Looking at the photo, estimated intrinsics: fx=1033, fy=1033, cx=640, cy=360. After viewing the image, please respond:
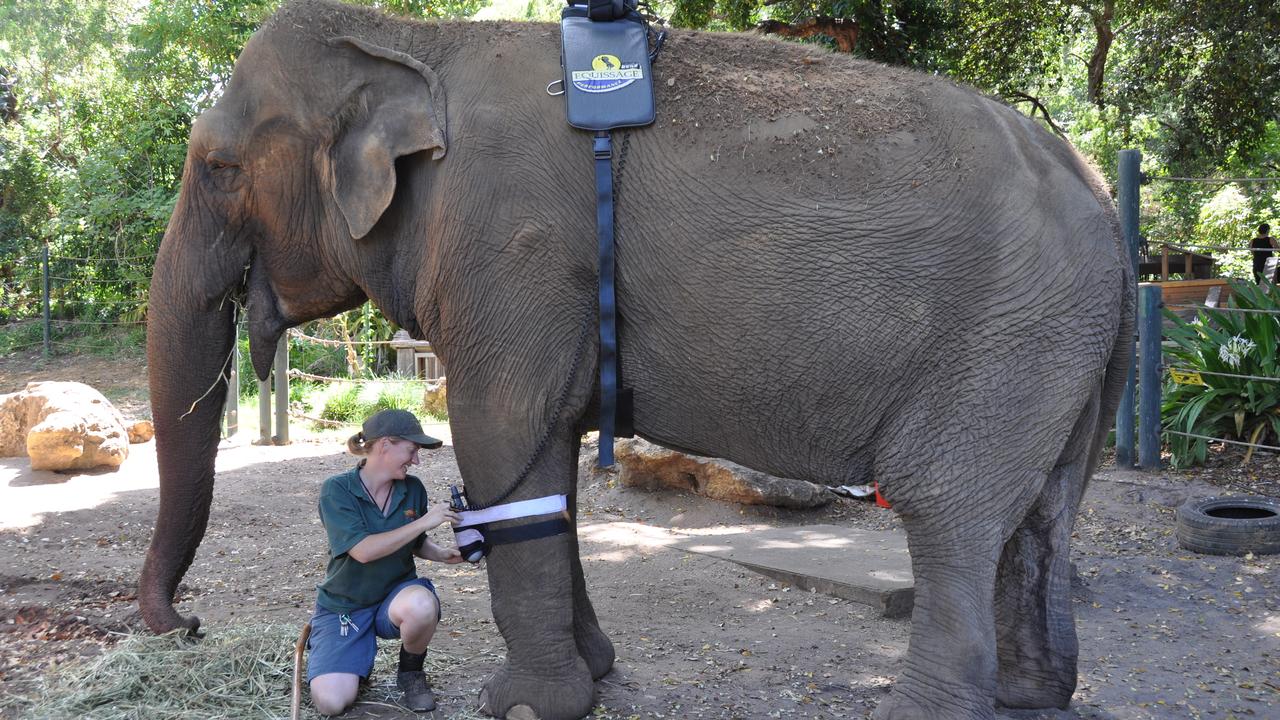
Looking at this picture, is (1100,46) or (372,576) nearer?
(372,576)

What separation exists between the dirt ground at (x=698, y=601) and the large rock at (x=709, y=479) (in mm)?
110

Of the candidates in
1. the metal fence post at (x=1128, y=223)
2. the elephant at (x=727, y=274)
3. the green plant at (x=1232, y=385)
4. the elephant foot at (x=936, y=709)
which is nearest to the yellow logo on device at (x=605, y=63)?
the elephant at (x=727, y=274)

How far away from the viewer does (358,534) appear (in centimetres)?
355

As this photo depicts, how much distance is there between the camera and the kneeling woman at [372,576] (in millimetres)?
3549

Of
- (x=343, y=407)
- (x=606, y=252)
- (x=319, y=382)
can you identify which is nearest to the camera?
(x=606, y=252)

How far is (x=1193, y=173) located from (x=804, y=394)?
18.8 m

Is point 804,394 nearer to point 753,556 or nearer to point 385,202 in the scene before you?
point 385,202

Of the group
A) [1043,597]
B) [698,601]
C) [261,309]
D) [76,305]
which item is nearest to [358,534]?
[261,309]

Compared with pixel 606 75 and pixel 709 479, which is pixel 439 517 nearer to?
pixel 606 75

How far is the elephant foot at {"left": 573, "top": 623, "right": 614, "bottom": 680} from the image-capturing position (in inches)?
156

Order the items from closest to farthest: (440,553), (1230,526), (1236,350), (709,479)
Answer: (440,553)
(1230,526)
(709,479)
(1236,350)

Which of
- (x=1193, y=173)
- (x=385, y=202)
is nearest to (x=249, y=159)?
(x=385, y=202)

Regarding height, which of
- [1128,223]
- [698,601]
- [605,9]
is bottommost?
[698,601]

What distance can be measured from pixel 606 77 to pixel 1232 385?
6658 mm
